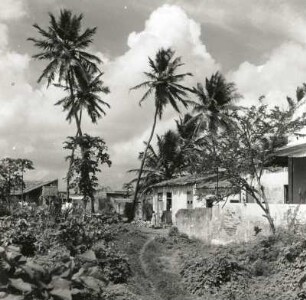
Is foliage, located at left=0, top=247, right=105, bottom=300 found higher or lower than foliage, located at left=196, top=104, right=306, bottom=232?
lower

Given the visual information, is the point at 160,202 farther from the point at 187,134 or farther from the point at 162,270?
the point at 162,270

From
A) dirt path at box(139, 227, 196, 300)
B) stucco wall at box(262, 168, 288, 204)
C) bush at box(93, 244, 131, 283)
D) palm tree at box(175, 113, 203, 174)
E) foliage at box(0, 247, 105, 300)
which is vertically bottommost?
dirt path at box(139, 227, 196, 300)

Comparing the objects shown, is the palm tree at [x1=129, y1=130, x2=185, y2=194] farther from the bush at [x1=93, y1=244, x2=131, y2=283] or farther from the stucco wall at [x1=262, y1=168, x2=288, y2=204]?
the bush at [x1=93, y1=244, x2=131, y2=283]

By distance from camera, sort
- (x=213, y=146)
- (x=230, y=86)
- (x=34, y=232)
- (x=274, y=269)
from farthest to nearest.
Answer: (x=230, y=86)
(x=213, y=146)
(x=34, y=232)
(x=274, y=269)

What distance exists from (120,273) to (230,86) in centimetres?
2653

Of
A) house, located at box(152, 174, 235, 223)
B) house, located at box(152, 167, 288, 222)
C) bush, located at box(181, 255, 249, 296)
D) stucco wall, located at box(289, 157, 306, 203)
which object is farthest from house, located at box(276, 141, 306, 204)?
house, located at box(152, 174, 235, 223)

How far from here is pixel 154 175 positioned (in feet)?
125

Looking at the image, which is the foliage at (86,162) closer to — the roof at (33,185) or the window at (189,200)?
the window at (189,200)

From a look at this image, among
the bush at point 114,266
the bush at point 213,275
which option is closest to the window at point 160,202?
the bush at point 213,275

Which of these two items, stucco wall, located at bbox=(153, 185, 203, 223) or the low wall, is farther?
stucco wall, located at bbox=(153, 185, 203, 223)

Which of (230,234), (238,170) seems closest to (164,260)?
(230,234)

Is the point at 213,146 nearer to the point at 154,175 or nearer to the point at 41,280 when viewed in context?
the point at 41,280

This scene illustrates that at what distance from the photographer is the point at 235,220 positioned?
17438mm

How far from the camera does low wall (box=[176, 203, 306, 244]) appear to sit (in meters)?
15.2
